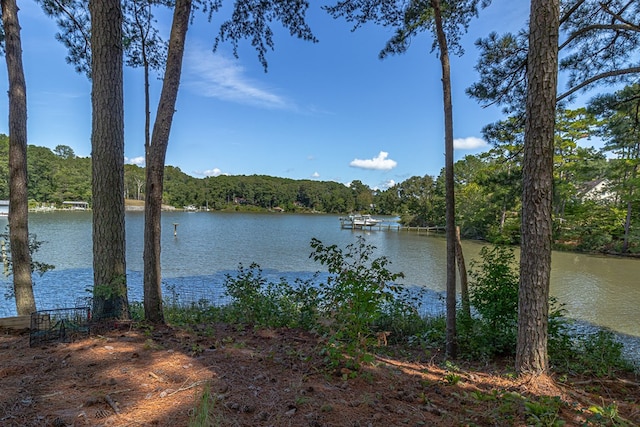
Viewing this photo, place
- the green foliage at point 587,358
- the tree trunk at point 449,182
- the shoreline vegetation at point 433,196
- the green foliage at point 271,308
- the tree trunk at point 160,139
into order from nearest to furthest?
1. the green foliage at point 587,358
2. the tree trunk at point 160,139
3. the tree trunk at point 449,182
4. the green foliage at point 271,308
5. the shoreline vegetation at point 433,196

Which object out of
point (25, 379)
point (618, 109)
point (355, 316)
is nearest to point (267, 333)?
point (355, 316)

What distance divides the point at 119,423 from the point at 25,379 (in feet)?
3.25

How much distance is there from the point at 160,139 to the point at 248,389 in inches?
101

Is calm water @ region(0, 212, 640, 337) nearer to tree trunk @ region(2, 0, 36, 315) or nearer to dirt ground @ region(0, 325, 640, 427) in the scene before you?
tree trunk @ region(2, 0, 36, 315)

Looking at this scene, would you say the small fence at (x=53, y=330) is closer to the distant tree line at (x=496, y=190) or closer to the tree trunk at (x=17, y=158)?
the tree trunk at (x=17, y=158)

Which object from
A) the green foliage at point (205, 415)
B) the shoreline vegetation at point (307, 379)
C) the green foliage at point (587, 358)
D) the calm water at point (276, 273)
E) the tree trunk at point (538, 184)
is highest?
the tree trunk at point (538, 184)

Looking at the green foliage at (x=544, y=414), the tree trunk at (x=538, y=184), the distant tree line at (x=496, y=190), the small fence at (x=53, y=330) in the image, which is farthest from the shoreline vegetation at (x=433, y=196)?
the small fence at (x=53, y=330)

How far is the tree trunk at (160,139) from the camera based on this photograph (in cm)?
327

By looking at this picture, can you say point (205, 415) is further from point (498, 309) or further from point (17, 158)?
point (17, 158)

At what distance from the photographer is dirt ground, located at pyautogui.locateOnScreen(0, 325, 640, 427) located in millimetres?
1723

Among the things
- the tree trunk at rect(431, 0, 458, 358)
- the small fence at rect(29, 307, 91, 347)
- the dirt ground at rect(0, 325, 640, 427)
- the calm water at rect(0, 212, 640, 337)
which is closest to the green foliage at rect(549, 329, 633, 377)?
the dirt ground at rect(0, 325, 640, 427)

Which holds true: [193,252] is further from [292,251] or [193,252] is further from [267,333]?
[267,333]

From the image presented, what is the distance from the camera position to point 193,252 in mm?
17266

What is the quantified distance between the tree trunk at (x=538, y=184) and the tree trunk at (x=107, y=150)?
→ 3.88 m
